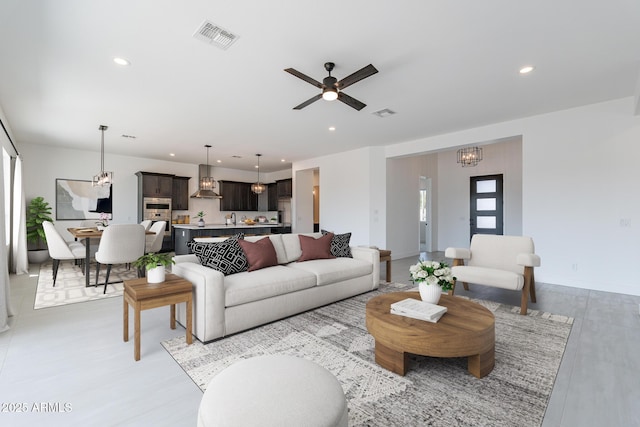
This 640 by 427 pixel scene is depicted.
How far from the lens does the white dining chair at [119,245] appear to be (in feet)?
14.1

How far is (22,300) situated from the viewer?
147 inches

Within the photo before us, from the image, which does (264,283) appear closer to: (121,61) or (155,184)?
(121,61)

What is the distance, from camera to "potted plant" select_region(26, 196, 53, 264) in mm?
6164

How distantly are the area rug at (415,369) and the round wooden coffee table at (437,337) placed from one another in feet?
0.31

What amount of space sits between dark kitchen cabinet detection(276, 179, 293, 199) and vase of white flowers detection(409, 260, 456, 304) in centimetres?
728

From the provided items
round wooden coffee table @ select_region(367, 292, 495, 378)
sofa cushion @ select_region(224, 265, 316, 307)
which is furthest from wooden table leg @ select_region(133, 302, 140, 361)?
round wooden coffee table @ select_region(367, 292, 495, 378)

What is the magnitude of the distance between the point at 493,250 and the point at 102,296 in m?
5.42

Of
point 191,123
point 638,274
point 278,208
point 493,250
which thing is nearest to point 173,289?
point 191,123

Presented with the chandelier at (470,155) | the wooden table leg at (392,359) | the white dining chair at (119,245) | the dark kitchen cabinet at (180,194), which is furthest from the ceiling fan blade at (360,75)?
the dark kitchen cabinet at (180,194)

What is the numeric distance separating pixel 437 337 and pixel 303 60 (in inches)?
110

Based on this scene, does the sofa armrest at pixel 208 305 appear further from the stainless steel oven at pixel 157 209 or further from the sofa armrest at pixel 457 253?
the stainless steel oven at pixel 157 209

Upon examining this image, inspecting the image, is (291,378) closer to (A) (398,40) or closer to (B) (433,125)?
(A) (398,40)

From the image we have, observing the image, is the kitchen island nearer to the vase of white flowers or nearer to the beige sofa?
the beige sofa

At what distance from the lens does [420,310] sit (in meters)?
2.19
